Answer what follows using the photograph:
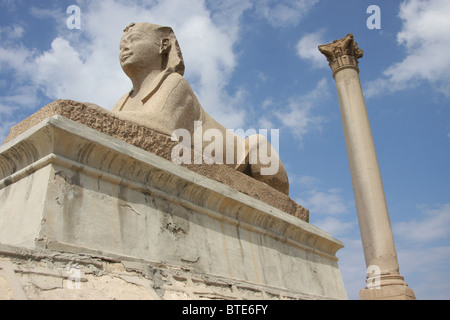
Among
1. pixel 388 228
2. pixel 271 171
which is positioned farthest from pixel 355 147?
pixel 271 171

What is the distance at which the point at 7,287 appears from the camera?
2.18 metres

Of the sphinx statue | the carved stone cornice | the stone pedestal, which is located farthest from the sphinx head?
the carved stone cornice

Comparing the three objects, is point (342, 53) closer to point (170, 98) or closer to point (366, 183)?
point (366, 183)

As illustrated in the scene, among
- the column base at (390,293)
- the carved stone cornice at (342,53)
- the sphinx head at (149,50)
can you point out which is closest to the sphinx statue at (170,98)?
the sphinx head at (149,50)

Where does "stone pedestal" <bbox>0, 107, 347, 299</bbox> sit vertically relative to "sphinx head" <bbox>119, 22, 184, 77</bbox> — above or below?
below

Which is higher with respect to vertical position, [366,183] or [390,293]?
[366,183]

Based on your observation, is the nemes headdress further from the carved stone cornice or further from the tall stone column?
the carved stone cornice

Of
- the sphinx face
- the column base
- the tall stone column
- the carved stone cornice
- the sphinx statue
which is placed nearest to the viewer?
the sphinx statue

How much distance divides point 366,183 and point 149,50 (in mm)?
4977

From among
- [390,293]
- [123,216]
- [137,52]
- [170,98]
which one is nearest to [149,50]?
[137,52]

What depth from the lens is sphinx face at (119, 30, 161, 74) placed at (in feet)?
16.4

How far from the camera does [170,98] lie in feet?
14.9

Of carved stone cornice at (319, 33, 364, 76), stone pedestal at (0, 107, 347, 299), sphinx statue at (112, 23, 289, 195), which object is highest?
carved stone cornice at (319, 33, 364, 76)

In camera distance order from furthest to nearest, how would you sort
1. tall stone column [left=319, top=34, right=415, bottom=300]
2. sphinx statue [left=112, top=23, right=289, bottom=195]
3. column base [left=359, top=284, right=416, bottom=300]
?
tall stone column [left=319, top=34, right=415, bottom=300], column base [left=359, top=284, right=416, bottom=300], sphinx statue [left=112, top=23, right=289, bottom=195]
